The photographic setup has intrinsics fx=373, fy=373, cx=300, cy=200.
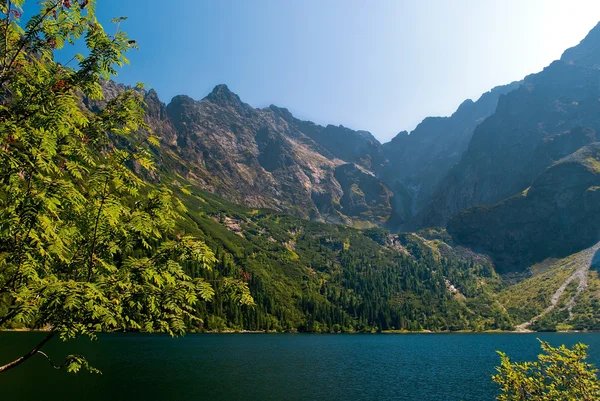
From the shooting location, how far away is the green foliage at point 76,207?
805 centimetres

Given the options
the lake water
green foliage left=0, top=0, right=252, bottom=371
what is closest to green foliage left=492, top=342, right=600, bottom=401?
green foliage left=0, top=0, right=252, bottom=371

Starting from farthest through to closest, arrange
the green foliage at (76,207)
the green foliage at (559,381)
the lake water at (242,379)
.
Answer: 1. the lake water at (242,379)
2. the green foliage at (559,381)
3. the green foliage at (76,207)

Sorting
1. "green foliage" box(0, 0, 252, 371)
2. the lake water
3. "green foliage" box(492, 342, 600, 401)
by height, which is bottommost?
the lake water

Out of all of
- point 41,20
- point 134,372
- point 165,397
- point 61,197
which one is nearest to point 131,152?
point 61,197

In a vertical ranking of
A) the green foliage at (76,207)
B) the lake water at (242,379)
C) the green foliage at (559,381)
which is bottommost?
the lake water at (242,379)

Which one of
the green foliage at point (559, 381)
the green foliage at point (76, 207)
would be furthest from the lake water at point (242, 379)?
the green foliage at point (76, 207)

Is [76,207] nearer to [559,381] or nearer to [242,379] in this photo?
[559,381]

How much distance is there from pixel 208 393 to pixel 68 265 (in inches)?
2629

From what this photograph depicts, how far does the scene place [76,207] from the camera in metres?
8.91

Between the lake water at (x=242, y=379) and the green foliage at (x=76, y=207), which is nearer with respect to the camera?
the green foliage at (x=76, y=207)

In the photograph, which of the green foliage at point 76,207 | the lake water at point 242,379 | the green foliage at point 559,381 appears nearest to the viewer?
the green foliage at point 76,207

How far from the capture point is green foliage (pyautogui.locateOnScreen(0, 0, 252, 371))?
8.05 meters

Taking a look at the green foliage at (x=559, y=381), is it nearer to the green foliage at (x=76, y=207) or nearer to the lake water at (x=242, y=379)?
the green foliage at (x=76, y=207)

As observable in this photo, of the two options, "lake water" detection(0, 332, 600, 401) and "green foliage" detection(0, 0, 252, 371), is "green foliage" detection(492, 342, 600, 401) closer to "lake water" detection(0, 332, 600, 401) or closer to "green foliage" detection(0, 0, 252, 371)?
"green foliage" detection(0, 0, 252, 371)
